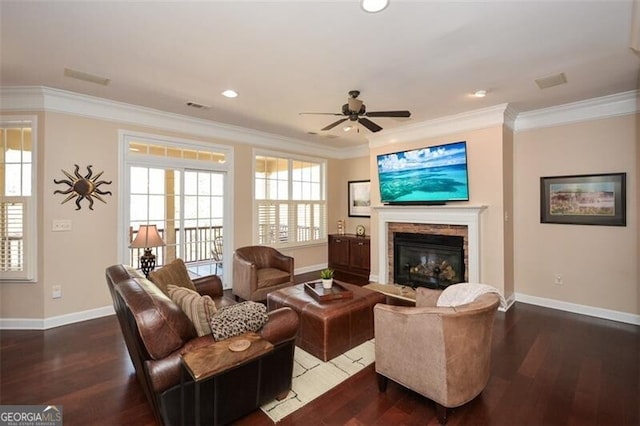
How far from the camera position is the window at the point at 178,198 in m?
4.36

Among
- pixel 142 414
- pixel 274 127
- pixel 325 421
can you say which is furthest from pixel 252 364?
pixel 274 127

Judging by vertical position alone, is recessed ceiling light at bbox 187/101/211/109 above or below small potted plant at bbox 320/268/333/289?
above

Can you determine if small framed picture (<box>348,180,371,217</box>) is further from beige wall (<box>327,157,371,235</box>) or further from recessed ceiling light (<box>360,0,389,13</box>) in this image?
recessed ceiling light (<box>360,0,389,13</box>)

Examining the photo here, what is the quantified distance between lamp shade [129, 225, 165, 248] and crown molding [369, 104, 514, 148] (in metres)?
4.03

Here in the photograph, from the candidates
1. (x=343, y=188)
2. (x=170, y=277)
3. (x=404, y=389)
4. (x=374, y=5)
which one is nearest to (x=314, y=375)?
(x=404, y=389)

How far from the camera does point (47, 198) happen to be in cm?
368

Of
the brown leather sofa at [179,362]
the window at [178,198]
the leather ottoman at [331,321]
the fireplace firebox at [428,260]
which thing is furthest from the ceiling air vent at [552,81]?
the window at [178,198]

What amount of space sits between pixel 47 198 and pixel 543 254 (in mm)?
6783

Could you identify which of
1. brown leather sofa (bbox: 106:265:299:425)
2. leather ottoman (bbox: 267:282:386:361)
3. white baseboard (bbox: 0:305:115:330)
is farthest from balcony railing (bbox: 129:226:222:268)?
brown leather sofa (bbox: 106:265:299:425)

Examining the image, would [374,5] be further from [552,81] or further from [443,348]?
[552,81]

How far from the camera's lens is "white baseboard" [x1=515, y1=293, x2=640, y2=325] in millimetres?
3791

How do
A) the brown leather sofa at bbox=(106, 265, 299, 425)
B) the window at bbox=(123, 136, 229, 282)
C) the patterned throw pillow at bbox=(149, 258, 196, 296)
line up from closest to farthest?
the brown leather sofa at bbox=(106, 265, 299, 425)
the patterned throw pillow at bbox=(149, 258, 196, 296)
the window at bbox=(123, 136, 229, 282)

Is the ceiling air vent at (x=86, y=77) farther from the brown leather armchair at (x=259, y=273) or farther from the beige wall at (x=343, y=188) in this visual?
the beige wall at (x=343, y=188)

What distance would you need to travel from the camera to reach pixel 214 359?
1.71 m
